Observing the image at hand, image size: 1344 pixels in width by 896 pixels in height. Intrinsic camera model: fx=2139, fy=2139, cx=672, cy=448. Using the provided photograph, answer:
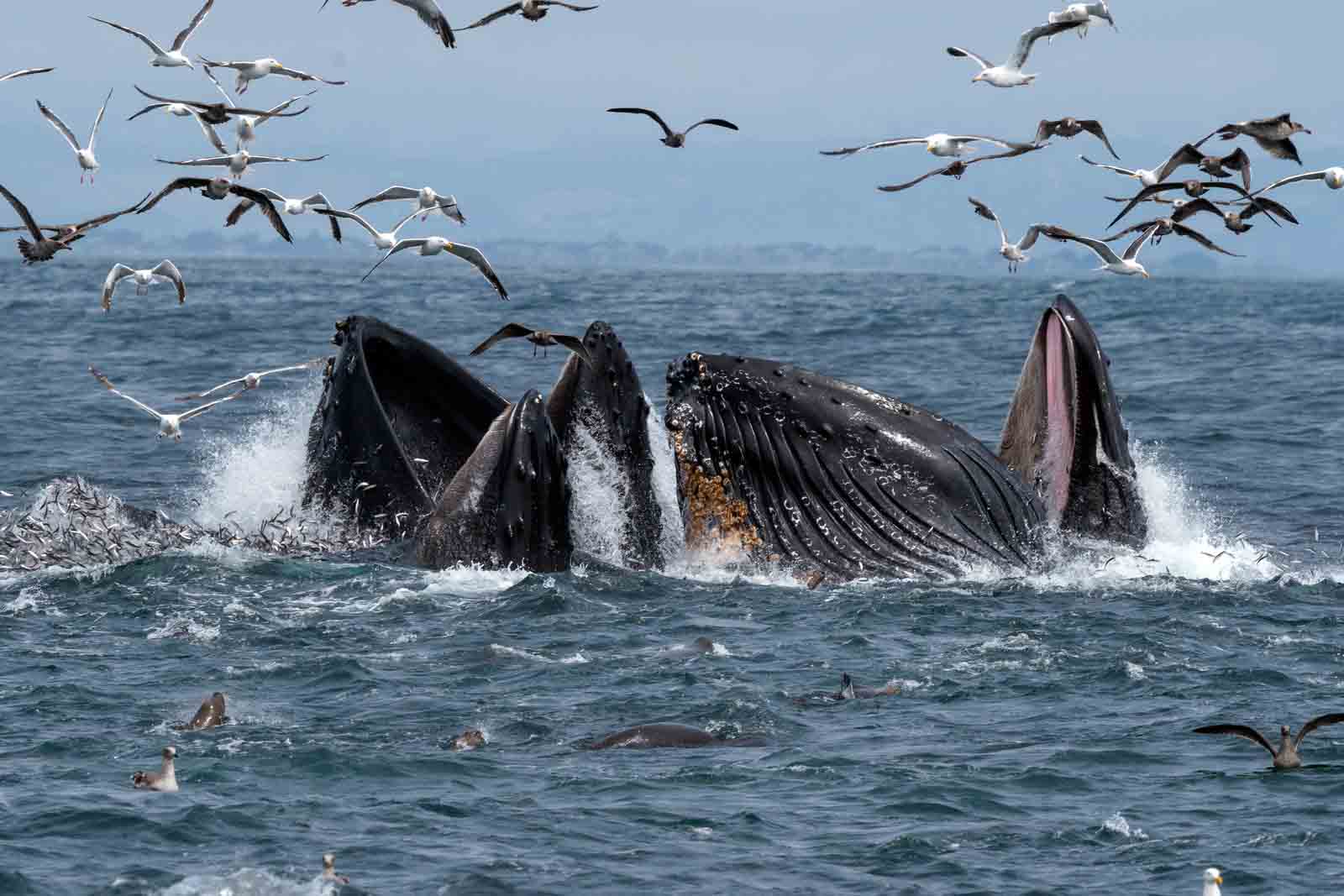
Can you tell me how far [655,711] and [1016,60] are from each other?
31.4 feet

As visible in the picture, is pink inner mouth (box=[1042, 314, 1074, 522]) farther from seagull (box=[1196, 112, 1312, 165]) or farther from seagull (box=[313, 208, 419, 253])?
seagull (box=[313, 208, 419, 253])

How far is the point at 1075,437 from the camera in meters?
18.6

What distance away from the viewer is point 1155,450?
102ft

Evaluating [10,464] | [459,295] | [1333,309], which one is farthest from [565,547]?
[1333,309]

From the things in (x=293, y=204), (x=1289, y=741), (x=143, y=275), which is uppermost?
(x=293, y=204)

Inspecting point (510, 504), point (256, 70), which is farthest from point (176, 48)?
point (510, 504)

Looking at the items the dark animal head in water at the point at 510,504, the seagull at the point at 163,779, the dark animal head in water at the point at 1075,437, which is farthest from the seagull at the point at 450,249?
the seagull at the point at 163,779

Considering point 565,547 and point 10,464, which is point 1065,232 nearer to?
point 565,547

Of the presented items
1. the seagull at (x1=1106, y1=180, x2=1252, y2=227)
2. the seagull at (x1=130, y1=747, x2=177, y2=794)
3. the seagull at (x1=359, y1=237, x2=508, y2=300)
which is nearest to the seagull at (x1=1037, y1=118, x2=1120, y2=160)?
the seagull at (x1=1106, y1=180, x2=1252, y2=227)

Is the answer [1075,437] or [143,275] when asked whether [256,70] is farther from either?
[1075,437]

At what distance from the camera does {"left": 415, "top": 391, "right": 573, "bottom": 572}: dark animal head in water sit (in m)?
17.7

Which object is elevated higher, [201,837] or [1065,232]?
[1065,232]

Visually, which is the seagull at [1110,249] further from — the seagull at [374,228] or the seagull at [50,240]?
the seagull at [50,240]

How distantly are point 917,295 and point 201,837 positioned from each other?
71049 millimetres
